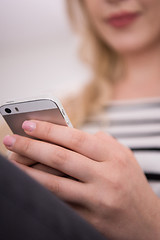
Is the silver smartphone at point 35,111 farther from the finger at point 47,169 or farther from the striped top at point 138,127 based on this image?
the striped top at point 138,127

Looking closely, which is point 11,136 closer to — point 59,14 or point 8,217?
point 8,217

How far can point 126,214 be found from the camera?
1.19 ft

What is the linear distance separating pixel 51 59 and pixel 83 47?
63cm

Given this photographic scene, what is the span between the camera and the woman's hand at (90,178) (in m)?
0.35

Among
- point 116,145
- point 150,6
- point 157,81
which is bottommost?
point 157,81

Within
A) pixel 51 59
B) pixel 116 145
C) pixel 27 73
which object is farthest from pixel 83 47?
pixel 116 145

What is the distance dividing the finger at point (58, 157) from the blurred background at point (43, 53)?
57 centimetres

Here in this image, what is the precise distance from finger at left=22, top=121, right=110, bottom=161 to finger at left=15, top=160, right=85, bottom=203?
0.05m

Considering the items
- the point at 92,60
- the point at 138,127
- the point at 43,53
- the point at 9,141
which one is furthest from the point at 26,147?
the point at 43,53

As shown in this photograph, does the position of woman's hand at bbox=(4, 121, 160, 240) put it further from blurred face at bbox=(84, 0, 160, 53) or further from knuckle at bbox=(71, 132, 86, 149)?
blurred face at bbox=(84, 0, 160, 53)

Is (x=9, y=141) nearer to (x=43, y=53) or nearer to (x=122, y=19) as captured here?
(x=122, y=19)

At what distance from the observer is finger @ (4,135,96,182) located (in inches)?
13.5

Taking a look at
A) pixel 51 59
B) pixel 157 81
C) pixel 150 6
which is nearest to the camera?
pixel 150 6

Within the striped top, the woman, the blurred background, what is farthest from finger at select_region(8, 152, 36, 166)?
the blurred background
